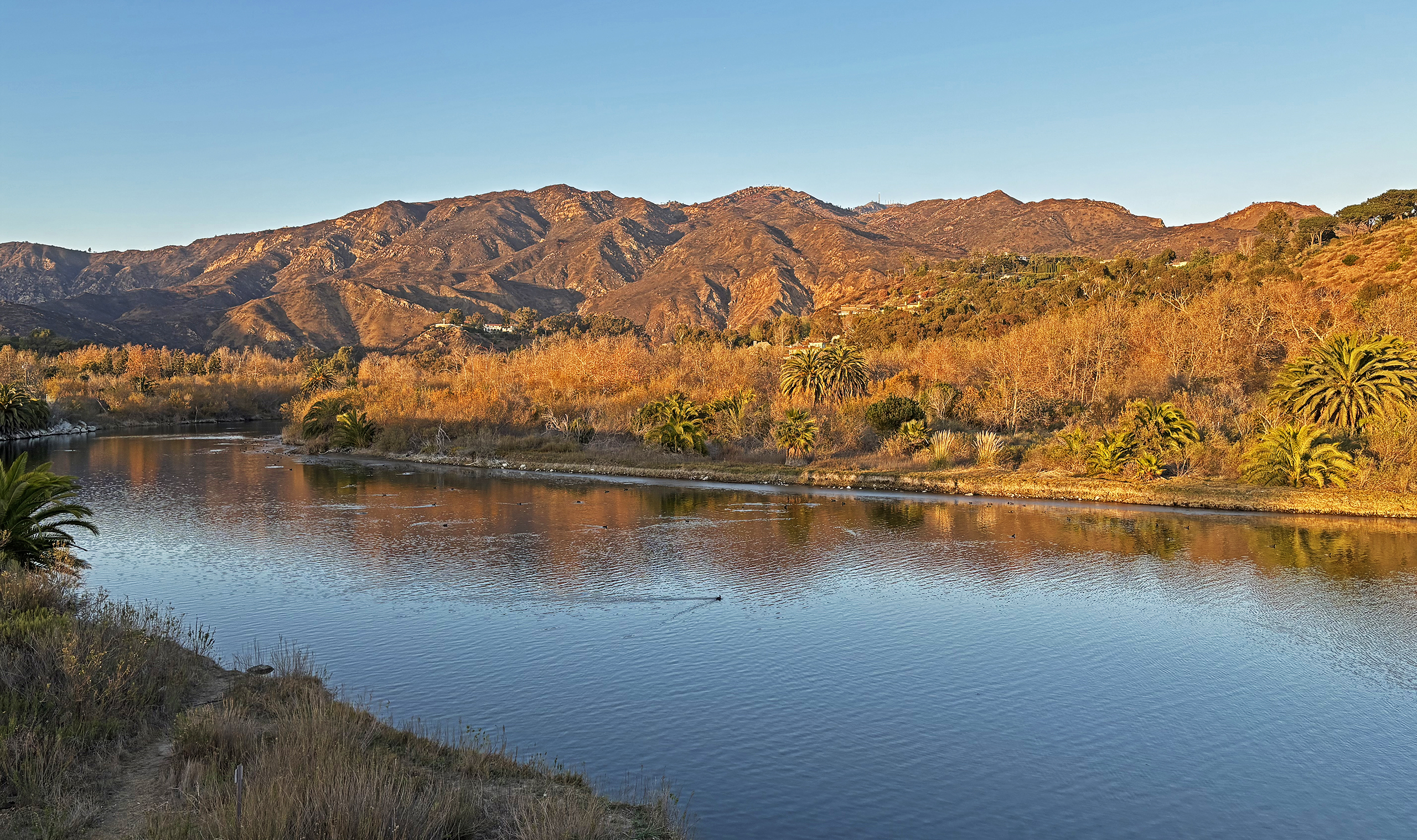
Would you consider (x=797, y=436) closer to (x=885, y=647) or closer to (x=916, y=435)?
(x=916, y=435)

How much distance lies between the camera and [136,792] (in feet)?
24.8

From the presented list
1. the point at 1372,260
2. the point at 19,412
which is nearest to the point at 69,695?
the point at 19,412

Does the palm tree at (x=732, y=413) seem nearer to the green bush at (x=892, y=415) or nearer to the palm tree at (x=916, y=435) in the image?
the green bush at (x=892, y=415)

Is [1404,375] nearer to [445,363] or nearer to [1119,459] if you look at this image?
[1119,459]

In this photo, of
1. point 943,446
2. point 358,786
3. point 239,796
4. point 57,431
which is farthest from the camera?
point 57,431

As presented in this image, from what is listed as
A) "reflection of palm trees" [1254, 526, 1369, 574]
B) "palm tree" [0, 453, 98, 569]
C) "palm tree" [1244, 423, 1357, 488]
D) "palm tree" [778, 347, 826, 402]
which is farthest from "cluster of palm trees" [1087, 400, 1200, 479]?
"palm tree" [0, 453, 98, 569]

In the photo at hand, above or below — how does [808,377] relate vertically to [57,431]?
above

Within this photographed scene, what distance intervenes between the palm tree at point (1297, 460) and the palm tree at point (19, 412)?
70.9 metres

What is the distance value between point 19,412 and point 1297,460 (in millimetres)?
72974

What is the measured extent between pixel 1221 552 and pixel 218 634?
70.7ft

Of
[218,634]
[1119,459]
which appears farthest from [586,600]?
[1119,459]

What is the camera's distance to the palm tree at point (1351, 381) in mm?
30438

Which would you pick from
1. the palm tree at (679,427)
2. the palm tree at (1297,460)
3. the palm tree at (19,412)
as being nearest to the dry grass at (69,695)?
the palm tree at (1297,460)

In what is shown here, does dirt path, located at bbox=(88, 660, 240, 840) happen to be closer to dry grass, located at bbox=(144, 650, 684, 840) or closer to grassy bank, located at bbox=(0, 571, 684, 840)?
grassy bank, located at bbox=(0, 571, 684, 840)
